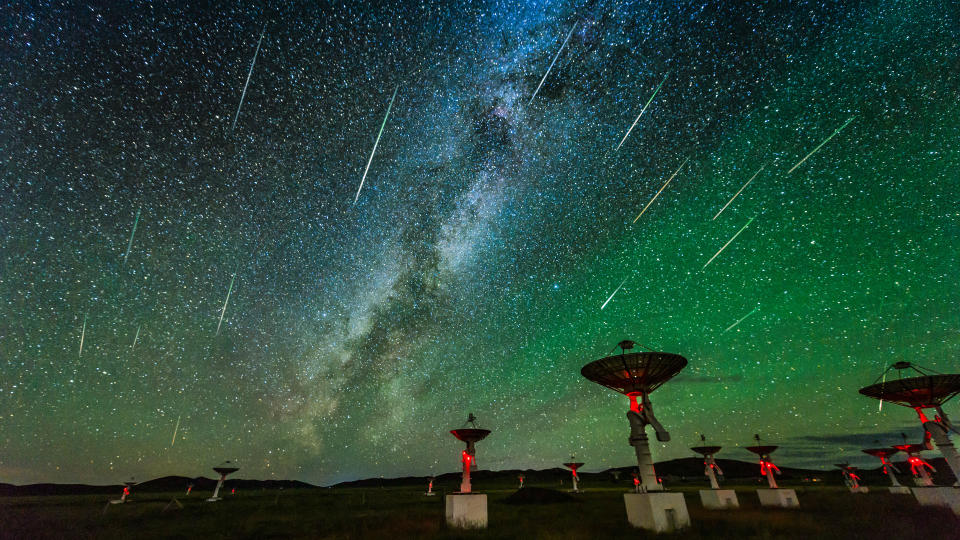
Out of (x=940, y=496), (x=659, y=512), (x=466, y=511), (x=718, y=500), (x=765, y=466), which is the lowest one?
(x=940, y=496)

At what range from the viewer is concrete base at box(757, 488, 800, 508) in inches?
1180

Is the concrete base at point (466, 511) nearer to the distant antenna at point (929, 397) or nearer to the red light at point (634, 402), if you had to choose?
the red light at point (634, 402)

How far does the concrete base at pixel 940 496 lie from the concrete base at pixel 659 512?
21287 mm

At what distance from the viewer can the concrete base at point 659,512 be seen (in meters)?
17.4

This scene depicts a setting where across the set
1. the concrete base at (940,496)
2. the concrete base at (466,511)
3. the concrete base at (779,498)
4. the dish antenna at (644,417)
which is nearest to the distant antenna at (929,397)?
the concrete base at (940,496)

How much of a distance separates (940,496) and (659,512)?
994 inches

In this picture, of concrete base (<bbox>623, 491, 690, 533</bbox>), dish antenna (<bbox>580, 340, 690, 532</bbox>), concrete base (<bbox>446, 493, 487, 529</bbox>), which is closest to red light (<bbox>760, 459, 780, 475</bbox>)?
dish antenna (<bbox>580, 340, 690, 532</bbox>)

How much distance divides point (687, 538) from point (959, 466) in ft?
78.3

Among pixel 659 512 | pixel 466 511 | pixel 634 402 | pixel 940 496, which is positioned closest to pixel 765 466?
pixel 940 496

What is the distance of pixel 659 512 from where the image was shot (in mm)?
17562

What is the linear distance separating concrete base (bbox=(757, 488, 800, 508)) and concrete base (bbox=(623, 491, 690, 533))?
719 inches

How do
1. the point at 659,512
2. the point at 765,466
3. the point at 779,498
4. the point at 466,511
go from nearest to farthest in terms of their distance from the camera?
the point at 659,512 → the point at 466,511 → the point at 779,498 → the point at 765,466

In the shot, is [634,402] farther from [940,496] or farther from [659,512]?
[940,496]

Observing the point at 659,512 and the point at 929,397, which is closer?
the point at 659,512
